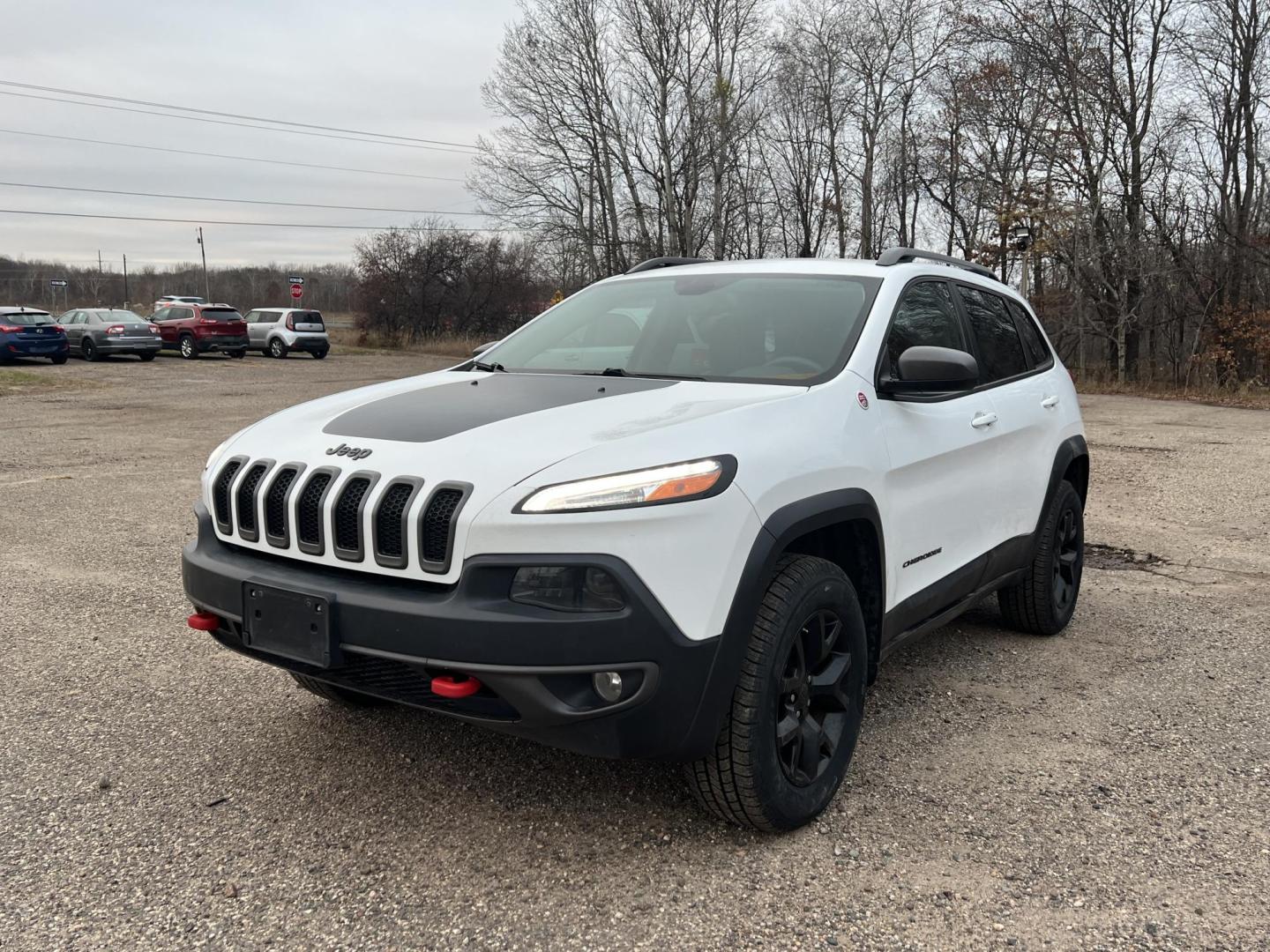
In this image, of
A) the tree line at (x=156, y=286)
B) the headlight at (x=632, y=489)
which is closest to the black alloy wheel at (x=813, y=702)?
the headlight at (x=632, y=489)

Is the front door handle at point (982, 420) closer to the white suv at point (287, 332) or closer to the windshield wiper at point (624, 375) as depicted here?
the windshield wiper at point (624, 375)

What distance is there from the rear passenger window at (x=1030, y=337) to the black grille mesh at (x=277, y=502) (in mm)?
3473

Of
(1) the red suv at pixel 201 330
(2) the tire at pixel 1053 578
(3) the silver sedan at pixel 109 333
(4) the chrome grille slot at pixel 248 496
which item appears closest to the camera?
(4) the chrome grille slot at pixel 248 496

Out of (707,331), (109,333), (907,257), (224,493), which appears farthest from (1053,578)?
(109,333)

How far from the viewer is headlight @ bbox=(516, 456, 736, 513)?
2.34m

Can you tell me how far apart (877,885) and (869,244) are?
3690 centimetres

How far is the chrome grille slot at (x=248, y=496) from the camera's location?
279 centimetres

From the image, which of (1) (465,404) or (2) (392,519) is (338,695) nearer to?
(1) (465,404)

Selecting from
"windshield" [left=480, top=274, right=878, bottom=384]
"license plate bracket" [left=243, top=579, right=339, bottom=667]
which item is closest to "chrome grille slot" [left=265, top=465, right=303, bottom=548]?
"license plate bracket" [left=243, top=579, right=339, bottom=667]

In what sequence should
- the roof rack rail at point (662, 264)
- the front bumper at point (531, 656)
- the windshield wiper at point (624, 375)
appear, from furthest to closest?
the roof rack rail at point (662, 264), the windshield wiper at point (624, 375), the front bumper at point (531, 656)

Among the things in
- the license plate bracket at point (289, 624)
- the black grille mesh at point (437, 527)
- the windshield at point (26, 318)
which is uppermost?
the windshield at point (26, 318)

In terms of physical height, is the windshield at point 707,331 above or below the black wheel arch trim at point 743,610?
above

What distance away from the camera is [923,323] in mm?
3744

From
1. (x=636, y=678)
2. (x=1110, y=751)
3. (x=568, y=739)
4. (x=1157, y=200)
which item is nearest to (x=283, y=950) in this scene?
(x=568, y=739)
